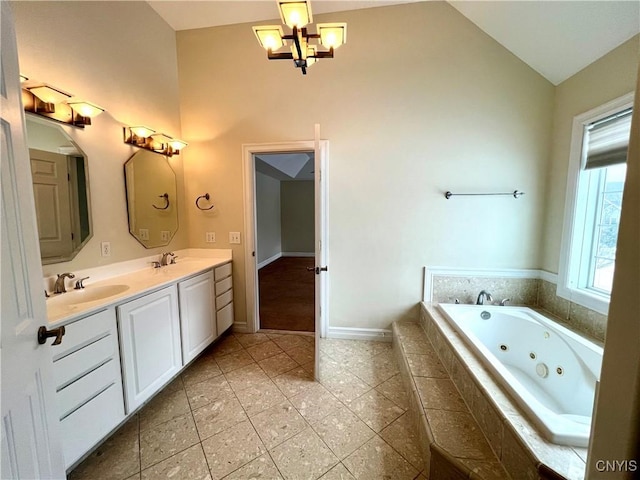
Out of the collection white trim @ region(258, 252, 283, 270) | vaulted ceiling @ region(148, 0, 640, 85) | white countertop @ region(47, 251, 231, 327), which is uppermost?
vaulted ceiling @ region(148, 0, 640, 85)

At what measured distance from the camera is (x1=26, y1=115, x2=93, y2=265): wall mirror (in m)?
1.46

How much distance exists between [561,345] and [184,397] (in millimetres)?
2762

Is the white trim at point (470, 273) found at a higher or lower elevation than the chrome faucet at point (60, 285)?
lower

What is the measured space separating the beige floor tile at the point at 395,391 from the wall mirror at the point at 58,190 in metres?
2.38

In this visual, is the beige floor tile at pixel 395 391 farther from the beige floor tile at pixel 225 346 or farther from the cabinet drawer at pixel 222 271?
the cabinet drawer at pixel 222 271

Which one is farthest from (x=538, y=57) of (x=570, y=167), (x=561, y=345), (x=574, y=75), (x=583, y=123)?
(x=561, y=345)

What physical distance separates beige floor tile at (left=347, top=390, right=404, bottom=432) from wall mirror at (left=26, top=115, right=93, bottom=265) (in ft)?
7.16

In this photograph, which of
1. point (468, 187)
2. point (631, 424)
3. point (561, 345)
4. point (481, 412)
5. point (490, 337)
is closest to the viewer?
point (631, 424)

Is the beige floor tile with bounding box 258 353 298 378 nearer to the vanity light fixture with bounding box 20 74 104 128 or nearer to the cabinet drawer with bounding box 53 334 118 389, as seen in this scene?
the cabinet drawer with bounding box 53 334 118 389

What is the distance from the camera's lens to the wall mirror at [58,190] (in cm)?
146

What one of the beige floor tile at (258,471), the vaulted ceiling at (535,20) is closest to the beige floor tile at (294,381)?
the beige floor tile at (258,471)

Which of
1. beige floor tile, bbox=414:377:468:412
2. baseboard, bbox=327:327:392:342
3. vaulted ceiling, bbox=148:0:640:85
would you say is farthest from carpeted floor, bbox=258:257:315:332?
vaulted ceiling, bbox=148:0:640:85

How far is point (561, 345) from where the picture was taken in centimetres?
178

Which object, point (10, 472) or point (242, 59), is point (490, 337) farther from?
point (242, 59)
